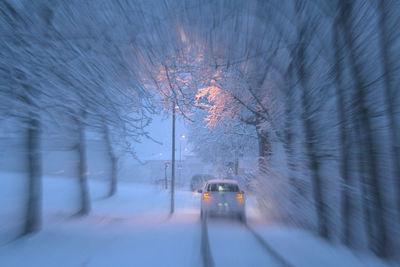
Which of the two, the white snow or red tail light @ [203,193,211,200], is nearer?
the white snow

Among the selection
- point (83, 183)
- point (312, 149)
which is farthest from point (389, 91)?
point (83, 183)

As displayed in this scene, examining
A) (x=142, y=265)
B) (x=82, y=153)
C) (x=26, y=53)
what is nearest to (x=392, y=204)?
(x=142, y=265)

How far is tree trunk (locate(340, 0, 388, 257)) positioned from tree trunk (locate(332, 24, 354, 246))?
1.13 feet

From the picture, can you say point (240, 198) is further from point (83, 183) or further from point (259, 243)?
point (83, 183)

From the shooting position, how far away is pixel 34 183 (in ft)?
25.3

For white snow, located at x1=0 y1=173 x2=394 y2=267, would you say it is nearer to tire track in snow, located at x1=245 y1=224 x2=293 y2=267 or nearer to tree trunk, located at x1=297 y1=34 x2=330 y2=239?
tire track in snow, located at x1=245 y1=224 x2=293 y2=267

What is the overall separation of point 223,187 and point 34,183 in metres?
6.61

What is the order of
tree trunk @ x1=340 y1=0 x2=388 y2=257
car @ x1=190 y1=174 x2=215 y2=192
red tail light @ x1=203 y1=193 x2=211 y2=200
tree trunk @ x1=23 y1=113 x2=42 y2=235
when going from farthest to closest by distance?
car @ x1=190 y1=174 x2=215 y2=192, red tail light @ x1=203 y1=193 x2=211 y2=200, tree trunk @ x1=23 y1=113 x2=42 y2=235, tree trunk @ x1=340 y1=0 x2=388 y2=257

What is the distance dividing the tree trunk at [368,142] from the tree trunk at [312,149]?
1.45 m

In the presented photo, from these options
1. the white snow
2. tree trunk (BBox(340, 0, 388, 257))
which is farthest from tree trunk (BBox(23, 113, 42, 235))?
tree trunk (BBox(340, 0, 388, 257))

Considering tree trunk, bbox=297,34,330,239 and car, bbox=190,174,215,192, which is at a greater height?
tree trunk, bbox=297,34,330,239

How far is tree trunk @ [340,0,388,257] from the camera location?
6.02 metres

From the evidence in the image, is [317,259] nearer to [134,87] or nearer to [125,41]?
[134,87]

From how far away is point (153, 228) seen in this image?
9328 millimetres
